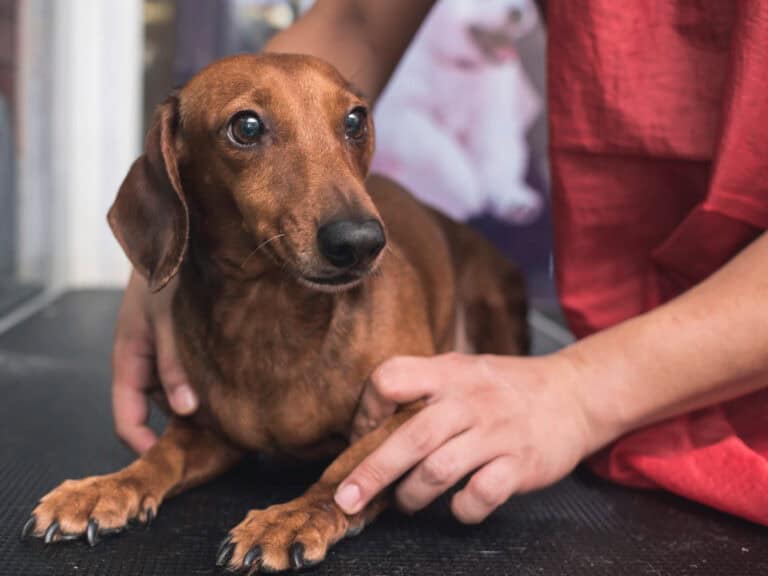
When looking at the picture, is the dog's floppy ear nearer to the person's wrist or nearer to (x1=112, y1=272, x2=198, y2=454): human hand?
(x1=112, y1=272, x2=198, y2=454): human hand

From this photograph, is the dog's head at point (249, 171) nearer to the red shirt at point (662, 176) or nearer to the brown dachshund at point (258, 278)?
the brown dachshund at point (258, 278)

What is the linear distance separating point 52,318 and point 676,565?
6.44ft

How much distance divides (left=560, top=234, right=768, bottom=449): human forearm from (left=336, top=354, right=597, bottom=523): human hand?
0.03m

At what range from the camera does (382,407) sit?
1.00 meters

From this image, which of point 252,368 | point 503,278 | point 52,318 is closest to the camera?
point 252,368

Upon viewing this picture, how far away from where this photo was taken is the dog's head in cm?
94

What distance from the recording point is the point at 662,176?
3.88 ft

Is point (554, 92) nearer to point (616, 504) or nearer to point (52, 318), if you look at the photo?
point (616, 504)

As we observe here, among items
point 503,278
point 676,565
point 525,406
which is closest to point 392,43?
point 503,278

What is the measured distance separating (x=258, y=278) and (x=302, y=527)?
0.32 metres

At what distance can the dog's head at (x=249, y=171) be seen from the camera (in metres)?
0.94

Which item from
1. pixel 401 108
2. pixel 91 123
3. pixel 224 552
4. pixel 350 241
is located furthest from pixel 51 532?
pixel 91 123

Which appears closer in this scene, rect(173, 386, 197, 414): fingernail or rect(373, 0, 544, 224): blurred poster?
rect(173, 386, 197, 414): fingernail

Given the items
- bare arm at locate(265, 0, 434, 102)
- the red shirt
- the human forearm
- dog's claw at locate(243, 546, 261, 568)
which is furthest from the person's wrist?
Answer: bare arm at locate(265, 0, 434, 102)
